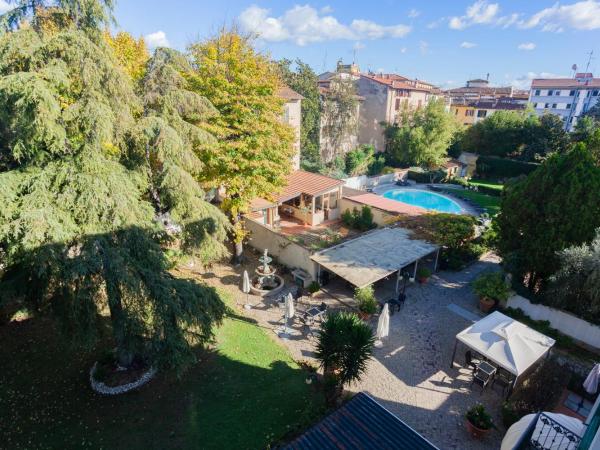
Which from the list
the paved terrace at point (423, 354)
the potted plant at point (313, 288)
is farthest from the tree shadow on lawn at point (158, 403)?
the potted plant at point (313, 288)

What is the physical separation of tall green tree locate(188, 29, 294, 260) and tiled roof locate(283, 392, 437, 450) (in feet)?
43.4

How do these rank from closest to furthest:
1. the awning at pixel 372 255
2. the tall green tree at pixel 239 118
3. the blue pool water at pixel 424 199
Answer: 1. the awning at pixel 372 255
2. the tall green tree at pixel 239 118
3. the blue pool water at pixel 424 199

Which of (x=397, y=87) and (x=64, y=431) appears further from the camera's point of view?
(x=397, y=87)

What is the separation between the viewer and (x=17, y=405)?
39.6 ft

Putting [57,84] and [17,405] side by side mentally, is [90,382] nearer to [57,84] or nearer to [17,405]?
[17,405]

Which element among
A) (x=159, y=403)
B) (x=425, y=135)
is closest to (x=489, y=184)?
(x=425, y=135)

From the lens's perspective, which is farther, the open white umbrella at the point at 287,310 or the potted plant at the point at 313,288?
the potted plant at the point at 313,288

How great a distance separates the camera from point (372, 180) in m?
45.1

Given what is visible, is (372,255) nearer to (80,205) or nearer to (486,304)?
(486,304)

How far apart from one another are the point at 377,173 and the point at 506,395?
40.3 m

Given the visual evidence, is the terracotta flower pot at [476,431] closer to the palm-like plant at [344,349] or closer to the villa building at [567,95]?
the palm-like plant at [344,349]

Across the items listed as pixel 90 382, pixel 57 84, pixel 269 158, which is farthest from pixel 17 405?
pixel 269 158

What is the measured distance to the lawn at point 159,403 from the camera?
436 inches

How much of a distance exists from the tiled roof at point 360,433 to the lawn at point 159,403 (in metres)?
2.98
